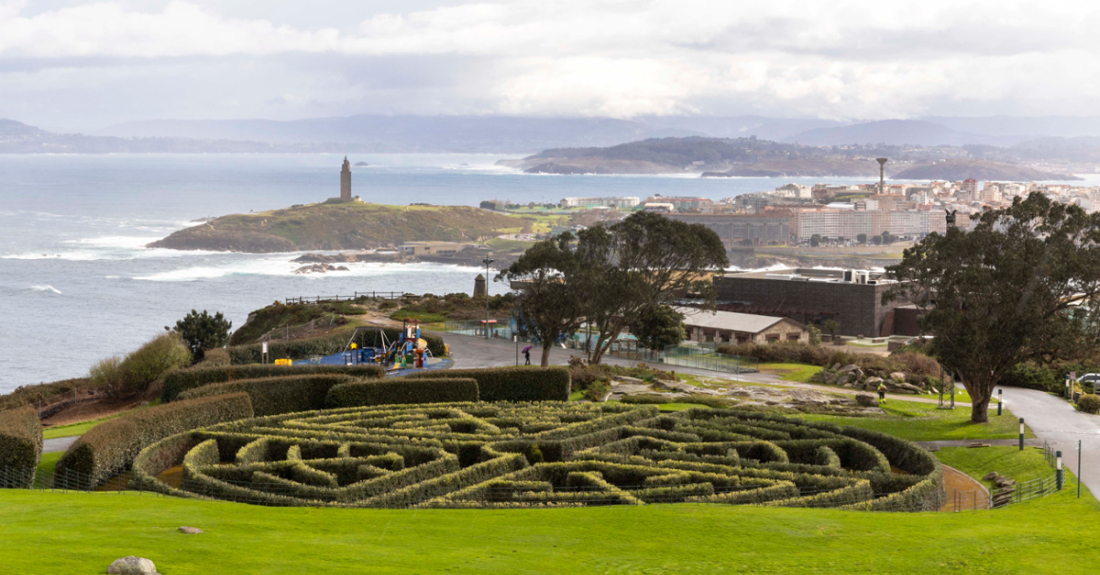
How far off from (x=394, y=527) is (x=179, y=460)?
1583 centimetres

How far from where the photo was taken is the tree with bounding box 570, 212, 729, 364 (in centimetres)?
6222

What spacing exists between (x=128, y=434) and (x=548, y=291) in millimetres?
31442

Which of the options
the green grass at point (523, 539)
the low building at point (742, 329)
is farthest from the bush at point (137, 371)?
the low building at point (742, 329)

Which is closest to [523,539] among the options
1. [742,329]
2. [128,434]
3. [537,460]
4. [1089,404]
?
[537,460]

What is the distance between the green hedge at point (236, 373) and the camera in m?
44.2

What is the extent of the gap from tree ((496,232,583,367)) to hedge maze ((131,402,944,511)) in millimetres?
19591

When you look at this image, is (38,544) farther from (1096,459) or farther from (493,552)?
(1096,459)

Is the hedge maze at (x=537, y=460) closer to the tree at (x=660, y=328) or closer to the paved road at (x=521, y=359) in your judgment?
the paved road at (x=521, y=359)

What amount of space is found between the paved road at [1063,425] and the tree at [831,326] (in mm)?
40293

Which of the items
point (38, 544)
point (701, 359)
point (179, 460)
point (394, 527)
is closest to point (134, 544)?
point (38, 544)

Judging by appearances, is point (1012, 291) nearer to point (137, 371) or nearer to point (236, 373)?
point (236, 373)

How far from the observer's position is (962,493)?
3042 centimetres

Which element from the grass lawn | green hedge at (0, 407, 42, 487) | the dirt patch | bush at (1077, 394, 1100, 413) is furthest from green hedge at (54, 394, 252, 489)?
bush at (1077, 394, 1100, 413)

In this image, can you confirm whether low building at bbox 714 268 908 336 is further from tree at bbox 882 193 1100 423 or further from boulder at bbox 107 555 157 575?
boulder at bbox 107 555 157 575
